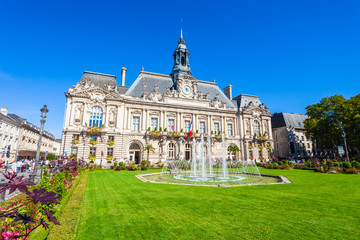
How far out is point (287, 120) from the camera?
184ft

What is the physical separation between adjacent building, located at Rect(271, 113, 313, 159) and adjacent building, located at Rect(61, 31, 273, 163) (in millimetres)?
11302

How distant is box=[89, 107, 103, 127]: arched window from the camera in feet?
113

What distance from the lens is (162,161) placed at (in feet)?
118

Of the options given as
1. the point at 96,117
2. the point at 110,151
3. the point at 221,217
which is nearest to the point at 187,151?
the point at 110,151

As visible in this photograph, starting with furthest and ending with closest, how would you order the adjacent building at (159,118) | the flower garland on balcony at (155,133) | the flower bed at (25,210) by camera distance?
the flower garland on balcony at (155,133)
the adjacent building at (159,118)
the flower bed at (25,210)

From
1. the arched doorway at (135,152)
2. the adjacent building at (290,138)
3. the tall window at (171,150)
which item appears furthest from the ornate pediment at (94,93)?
the adjacent building at (290,138)

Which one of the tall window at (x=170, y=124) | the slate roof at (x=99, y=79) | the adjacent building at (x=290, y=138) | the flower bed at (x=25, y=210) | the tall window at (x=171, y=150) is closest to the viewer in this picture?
the flower bed at (x=25, y=210)

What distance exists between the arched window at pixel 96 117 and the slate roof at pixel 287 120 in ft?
154

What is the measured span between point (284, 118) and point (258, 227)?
57.2 m

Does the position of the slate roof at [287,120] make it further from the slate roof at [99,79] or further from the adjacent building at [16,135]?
the adjacent building at [16,135]

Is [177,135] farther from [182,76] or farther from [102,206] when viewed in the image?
[102,206]

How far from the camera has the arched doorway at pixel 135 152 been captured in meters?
36.1

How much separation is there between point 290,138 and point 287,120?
17.7 feet

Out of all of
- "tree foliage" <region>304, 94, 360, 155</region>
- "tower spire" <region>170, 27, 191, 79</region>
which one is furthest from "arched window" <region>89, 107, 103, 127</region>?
"tree foliage" <region>304, 94, 360, 155</region>
